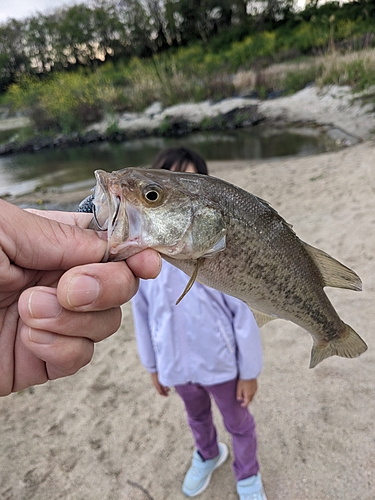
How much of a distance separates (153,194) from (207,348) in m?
1.35

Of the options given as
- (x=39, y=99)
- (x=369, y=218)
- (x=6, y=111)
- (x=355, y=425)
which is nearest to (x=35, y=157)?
(x=39, y=99)

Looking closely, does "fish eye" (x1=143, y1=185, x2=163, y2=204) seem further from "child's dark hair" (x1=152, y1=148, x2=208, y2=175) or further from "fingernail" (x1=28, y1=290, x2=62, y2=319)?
"child's dark hair" (x1=152, y1=148, x2=208, y2=175)

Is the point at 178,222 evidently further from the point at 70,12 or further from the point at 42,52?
the point at 42,52

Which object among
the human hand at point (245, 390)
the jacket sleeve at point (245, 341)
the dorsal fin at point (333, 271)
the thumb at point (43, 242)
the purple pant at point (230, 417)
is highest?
the thumb at point (43, 242)

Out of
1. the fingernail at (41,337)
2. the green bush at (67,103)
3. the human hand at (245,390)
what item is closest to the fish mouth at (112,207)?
the fingernail at (41,337)

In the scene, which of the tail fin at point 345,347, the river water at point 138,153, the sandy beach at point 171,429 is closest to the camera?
the tail fin at point 345,347

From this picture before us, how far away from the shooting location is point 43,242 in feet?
3.97

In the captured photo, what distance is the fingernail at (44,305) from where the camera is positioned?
46.3 inches

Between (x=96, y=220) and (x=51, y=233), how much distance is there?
0.16m

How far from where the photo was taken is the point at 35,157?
20.7 m

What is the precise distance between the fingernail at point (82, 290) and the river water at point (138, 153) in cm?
1083

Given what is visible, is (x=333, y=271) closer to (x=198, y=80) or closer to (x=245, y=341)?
(x=245, y=341)

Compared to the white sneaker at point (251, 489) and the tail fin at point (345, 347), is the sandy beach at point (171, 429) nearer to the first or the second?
the white sneaker at point (251, 489)

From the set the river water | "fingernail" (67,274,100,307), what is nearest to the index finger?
"fingernail" (67,274,100,307)
